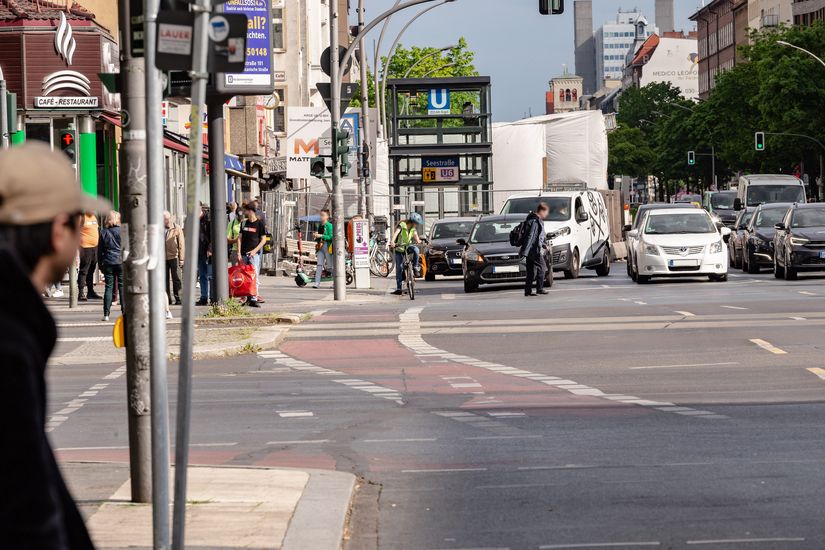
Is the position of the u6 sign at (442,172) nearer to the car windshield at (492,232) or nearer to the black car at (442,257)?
the black car at (442,257)

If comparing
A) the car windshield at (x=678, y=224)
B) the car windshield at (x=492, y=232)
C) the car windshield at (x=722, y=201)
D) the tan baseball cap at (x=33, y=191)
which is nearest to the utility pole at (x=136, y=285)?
the tan baseball cap at (x=33, y=191)

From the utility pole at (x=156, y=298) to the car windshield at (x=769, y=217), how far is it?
33.8m

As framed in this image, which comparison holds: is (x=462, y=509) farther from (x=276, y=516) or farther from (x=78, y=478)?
(x=78, y=478)

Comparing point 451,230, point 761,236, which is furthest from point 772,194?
point 761,236

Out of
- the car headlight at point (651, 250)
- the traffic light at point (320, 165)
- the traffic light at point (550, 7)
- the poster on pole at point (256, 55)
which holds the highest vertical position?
the traffic light at point (550, 7)

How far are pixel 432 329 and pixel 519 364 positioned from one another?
562 centimetres

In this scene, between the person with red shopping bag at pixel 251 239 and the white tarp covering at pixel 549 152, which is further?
the white tarp covering at pixel 549 152

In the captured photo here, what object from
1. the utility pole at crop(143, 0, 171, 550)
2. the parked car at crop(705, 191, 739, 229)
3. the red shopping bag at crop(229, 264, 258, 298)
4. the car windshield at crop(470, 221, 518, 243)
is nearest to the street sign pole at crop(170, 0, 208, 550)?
the utility pole at crop(143, 0, 171, 550)

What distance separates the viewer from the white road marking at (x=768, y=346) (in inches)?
687

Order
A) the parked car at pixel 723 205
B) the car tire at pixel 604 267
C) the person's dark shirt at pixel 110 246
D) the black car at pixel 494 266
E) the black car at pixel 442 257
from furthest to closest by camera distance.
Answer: the parked car at pixel 723 205
the black car at pixel 442 257
the car tire at pixel 604 267
the black car at pixel 494 266
the person's dark shirt at pixel 110 246

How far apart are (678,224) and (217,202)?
517 inches

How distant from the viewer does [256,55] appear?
2639 cm

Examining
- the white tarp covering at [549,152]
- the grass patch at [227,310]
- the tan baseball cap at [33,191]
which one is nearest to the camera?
the tan baseball cap at [33,191]

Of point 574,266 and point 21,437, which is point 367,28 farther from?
point 21,437
